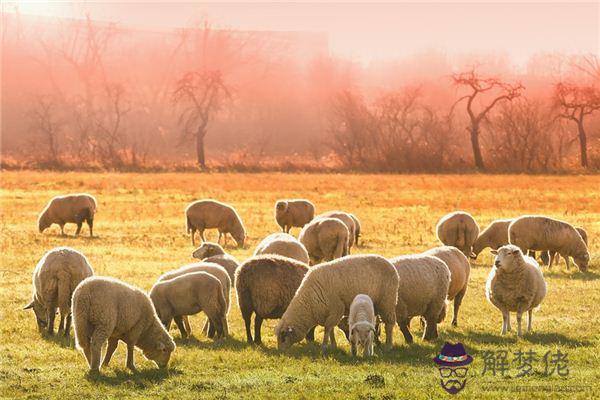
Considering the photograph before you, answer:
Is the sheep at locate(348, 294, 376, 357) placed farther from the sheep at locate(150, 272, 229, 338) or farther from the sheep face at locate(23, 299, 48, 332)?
the sheep face at locate(23, 299, 48, 332)

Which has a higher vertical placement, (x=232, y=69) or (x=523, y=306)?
(x=232, y=69)

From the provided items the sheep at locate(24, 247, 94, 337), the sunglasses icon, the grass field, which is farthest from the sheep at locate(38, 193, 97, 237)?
the sunglasses icon

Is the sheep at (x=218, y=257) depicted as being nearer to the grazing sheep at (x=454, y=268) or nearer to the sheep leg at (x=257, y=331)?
the sheep leg at (x=257, y=331)

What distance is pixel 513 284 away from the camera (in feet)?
50.2

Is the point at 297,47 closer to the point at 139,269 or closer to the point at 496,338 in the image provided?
the point at 139,269

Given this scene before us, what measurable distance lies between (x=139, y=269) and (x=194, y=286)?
858 centimetres

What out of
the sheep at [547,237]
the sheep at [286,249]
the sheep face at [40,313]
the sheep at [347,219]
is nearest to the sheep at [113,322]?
the sheep face at [40,313]

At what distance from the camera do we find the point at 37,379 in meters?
12.4

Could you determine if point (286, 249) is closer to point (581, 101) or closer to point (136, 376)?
point (136, 376)

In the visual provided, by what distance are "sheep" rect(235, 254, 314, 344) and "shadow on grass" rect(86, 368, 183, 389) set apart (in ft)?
6.73

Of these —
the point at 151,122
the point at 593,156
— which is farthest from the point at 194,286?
the point at 151,122

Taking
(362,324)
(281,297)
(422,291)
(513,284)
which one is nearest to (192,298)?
(281,297)

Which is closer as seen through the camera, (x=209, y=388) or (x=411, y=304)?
(x=209, y=388)

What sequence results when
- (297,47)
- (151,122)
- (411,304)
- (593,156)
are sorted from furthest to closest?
(297,47) → (151,122) → (593,156) → (411,304)
